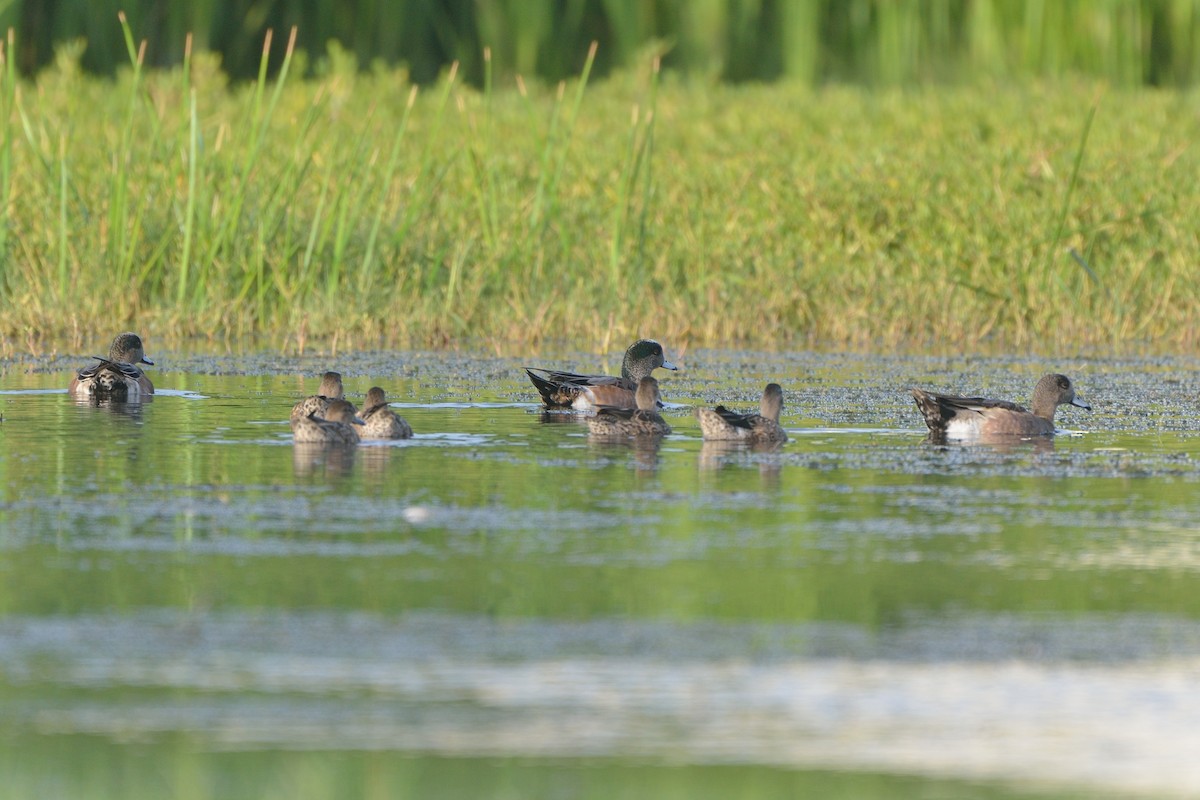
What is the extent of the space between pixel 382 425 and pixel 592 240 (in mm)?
7074

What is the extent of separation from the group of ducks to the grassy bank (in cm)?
288

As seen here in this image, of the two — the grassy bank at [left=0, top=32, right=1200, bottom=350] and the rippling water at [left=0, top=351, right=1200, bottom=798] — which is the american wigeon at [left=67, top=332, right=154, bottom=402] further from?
the grassy bank at [left=0, top=32, right=1200, bottom=350]

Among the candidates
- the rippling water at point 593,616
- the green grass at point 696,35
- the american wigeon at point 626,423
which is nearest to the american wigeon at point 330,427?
the rippling water at point 593,616

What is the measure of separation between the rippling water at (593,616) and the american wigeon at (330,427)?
11cm

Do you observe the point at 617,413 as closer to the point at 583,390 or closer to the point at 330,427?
the point at 583,390

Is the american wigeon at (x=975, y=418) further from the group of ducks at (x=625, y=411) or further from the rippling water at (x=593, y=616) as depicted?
the rippling water at (x=593, y=616)

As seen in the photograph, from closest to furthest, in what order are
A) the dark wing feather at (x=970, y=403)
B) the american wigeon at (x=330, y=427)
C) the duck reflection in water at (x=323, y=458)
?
the duck reflection in water at (x=323, y=458), the american wigeon at (x=330, y=427), the dark wing feather at (x=970, y=403)

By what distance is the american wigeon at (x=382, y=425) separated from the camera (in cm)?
982

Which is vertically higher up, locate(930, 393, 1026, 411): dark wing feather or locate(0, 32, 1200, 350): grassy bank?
locate(0, 32, 1200, 350): grassy bank

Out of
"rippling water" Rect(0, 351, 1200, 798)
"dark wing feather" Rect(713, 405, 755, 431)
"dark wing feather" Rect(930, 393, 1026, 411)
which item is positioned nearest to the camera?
"rippling water" Rect(0, 351, 1200, 798)

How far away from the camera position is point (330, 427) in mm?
9664

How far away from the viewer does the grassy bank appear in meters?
15.0

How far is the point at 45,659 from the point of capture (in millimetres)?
5488

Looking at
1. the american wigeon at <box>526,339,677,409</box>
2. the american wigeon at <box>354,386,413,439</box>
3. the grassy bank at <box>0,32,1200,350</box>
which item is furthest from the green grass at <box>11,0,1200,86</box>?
the american wigeon at <box>354,386,413,439</box>
